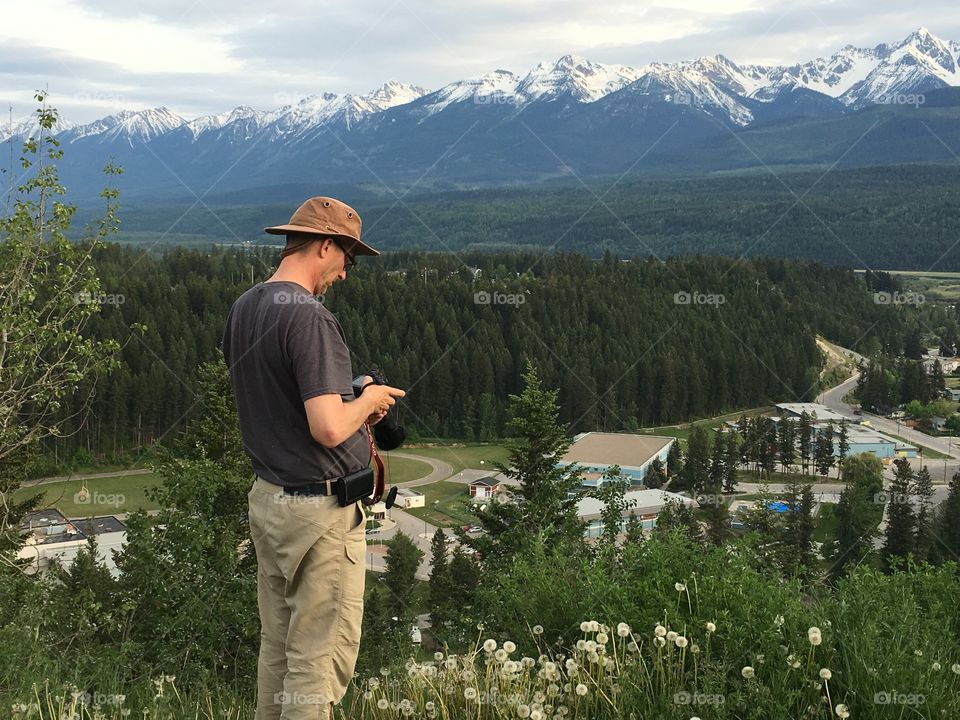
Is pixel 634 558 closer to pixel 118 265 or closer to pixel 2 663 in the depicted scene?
pixel 2 663

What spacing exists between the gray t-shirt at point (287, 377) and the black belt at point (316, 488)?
1.0 inches

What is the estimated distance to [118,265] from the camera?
10512 cm

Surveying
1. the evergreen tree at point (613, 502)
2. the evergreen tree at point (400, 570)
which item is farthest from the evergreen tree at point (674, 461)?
the evergreen tree at point (613, 502)

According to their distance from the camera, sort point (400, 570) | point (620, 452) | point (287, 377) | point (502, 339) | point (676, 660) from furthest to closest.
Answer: point (502, 339) < point (620, 452) < point (400, 570) < point (676, 660) < point (287, 377)

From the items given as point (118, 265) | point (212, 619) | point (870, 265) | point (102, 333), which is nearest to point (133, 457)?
point (102, 333)

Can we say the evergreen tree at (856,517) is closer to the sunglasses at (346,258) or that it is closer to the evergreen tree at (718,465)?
the evergreen tree at (718,465)

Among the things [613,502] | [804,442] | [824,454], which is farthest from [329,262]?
[804,442]

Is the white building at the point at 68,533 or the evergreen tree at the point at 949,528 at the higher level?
the evergreen tree at the point at 949,528

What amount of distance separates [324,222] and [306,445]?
0.99 m

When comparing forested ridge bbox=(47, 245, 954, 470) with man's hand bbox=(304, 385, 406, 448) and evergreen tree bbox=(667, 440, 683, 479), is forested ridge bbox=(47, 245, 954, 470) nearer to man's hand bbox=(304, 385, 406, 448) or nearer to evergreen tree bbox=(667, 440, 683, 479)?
evergreen tree bbox=(667, 440, 683, 479)

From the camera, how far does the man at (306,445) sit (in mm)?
3709

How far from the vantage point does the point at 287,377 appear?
3.80 m

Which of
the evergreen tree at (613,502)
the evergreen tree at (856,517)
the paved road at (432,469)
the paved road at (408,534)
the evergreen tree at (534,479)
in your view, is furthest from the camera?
the paved road at (432,469)

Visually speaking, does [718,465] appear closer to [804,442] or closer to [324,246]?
[804,442]
